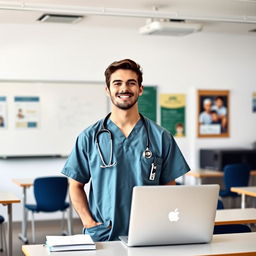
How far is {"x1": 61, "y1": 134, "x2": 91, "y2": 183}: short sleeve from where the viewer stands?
3.06 metres

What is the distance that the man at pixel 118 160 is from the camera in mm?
2957

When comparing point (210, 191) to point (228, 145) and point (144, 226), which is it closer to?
point (144, 226)

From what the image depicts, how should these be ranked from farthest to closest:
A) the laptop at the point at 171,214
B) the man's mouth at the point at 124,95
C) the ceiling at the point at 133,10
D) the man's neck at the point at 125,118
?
1. the ceiling at the point at 133,10
2. the man's neck at the point at 125,118
3. the man's mouth at the point at 124,95
4. the laptop at the point at 171,214

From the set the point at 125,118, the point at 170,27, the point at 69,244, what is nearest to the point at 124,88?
the point at 125,118

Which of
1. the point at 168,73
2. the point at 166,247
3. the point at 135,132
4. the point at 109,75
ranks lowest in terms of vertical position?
the point at 166,247

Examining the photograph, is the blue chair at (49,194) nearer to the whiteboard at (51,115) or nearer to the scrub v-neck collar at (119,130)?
the whiteboard at (51,115)

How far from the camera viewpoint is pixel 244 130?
30.3 feet

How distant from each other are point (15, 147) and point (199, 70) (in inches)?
119

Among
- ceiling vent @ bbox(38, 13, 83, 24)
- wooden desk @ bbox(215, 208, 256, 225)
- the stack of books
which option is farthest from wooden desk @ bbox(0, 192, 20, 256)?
ceiling vent @ bbox(38, 13, 83, 24)

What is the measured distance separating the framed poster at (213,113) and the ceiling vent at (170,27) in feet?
5.41

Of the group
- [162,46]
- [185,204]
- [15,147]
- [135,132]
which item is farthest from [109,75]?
[162,46]

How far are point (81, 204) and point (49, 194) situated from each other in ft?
12.1

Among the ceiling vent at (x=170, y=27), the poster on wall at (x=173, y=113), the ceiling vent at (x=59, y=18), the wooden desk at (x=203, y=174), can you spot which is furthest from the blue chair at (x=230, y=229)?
the poster on wall at (x=173, y=113)

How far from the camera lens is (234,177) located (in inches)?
304
